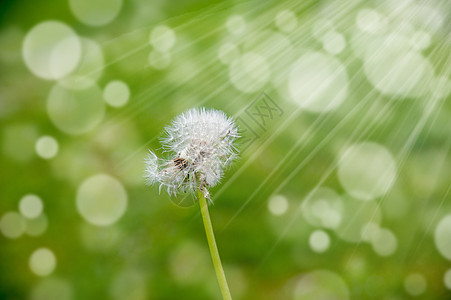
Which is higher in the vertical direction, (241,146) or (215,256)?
(241,146)

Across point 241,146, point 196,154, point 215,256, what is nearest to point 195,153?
point 196,154

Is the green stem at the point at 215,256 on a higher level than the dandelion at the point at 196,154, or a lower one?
lower

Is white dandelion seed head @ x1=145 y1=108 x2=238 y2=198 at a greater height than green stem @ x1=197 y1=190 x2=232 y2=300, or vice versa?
white dandelion seed head @ x1=145 y1=108 x2=238 y2=198

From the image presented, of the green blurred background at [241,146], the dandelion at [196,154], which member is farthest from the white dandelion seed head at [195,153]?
the green blurred background at [241,146]

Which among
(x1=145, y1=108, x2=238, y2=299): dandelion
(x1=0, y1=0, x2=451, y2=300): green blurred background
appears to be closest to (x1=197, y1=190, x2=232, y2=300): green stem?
(x1=145, y1=108, x2=238, y2=299): dandelion

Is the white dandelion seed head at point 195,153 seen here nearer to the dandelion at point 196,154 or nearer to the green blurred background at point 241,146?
the dandelion at point 196,154

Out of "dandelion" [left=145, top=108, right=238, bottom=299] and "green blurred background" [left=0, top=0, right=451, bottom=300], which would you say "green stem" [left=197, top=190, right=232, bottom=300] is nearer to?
"dandelion" [left=145, top=108, right=238, bottom=299]

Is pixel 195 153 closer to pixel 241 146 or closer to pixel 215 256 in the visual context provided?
pixel 215 256

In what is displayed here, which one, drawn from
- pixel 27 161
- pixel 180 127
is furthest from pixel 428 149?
pixel 27 161
